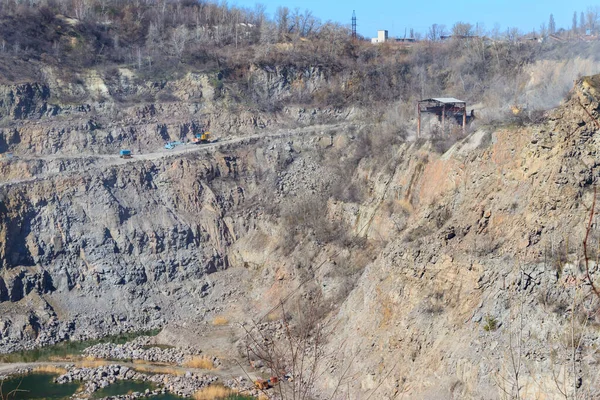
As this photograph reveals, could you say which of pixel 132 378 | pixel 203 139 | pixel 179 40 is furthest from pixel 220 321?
pixel 179 40

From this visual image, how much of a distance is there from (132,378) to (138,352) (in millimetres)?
2579

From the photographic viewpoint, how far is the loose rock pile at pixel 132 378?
31688mm

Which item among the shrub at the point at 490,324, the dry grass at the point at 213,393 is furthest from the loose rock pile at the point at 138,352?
the shrub at the point at 490,324

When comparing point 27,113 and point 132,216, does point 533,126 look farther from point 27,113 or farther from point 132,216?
point 27,113

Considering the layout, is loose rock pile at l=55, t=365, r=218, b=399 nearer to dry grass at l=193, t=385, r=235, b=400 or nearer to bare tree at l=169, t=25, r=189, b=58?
dry grass at l=193, t=385, r=235, b=400

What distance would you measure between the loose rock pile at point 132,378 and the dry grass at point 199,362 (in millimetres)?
942

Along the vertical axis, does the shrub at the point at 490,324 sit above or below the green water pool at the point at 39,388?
above

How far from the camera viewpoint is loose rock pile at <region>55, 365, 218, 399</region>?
104ft

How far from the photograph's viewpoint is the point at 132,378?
109ft

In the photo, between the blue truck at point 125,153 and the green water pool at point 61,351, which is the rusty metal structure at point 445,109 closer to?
the blue truck at point 125,153

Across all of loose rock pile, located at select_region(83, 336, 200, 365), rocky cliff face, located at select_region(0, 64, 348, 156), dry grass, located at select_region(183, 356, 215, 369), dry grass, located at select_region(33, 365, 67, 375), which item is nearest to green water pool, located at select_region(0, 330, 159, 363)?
loose rock pile, located at select_region(83, 336, 200, 365)

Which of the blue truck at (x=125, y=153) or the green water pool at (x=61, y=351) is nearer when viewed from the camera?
the green water pool at (x=61, y=351)

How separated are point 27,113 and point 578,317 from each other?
115 feet

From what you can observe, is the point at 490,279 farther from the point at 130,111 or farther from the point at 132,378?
the point at 130,111
